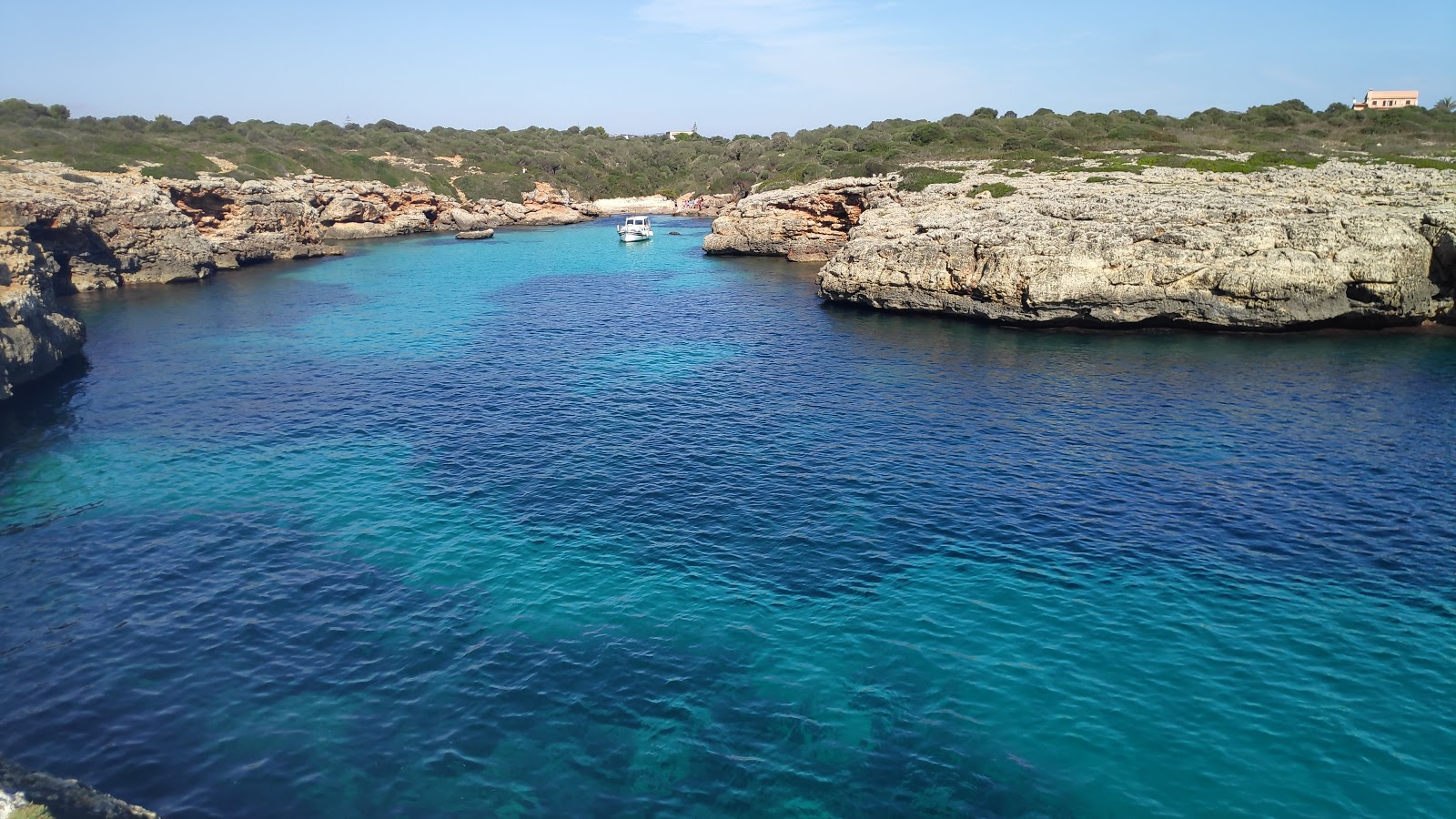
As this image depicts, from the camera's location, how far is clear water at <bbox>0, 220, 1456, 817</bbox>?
20016mm

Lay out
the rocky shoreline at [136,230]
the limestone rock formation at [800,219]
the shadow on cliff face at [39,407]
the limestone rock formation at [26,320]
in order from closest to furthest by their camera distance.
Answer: the shadow on cliff face at [39,407]
the limestone rock formation at [26,320]
the rocky shoreline at [136,230]
the limestone rock formation at [800,219]

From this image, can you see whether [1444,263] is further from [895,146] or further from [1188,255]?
[895,146]

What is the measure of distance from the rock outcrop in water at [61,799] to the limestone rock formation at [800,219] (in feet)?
267

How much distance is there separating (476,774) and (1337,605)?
2592 centimetres

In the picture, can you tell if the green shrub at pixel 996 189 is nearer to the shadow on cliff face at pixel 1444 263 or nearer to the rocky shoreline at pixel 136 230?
the shadow on cliff face at pixel 1444 263

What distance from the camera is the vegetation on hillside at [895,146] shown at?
315ft

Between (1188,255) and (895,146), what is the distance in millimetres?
76653

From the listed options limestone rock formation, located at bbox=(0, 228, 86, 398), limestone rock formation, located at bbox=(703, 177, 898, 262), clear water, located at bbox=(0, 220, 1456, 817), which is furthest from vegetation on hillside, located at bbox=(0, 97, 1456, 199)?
limestone rock formation, located at bbox=(0, 228, 86, 398)

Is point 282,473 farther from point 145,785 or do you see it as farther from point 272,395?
point 145,785

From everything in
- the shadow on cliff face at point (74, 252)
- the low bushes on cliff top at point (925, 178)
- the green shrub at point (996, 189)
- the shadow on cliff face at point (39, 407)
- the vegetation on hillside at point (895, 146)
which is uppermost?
the vegetation on hillside at point (895, 146)

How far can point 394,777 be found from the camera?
1973 centimetres

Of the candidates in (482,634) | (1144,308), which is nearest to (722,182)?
(1144,308)

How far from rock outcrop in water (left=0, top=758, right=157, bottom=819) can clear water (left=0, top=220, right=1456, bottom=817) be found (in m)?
1.20

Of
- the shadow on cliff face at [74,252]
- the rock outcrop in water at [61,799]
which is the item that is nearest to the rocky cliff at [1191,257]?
the rock outcrop in water at [61,799]
